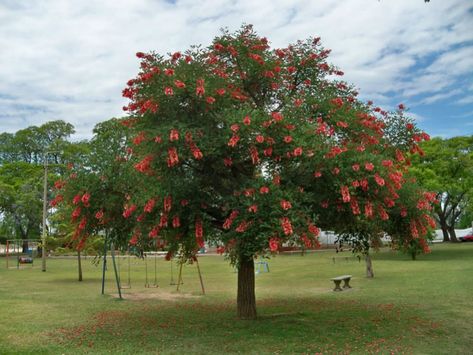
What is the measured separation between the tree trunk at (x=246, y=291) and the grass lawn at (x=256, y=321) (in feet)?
1.03

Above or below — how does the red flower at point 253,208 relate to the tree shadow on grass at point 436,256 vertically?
above

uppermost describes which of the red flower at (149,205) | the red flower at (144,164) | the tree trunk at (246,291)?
the red flower at (144,164)

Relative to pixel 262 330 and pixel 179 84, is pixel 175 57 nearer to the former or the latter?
pixel 179 84

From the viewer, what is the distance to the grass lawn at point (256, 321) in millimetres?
9508

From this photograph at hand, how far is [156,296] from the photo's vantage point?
19016 mm

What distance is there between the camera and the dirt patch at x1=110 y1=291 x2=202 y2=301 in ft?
59.6

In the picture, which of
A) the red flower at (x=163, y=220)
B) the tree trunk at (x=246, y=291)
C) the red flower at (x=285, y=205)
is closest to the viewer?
the red flower at (x=285, y=205)

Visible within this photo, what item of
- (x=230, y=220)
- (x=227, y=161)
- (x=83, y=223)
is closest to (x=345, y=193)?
(x=230, y=220)

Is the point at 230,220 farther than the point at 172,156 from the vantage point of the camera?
Yes

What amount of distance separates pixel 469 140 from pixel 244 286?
3587 cm

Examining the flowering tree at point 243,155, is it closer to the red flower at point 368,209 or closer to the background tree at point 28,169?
the red flower at point 368,209

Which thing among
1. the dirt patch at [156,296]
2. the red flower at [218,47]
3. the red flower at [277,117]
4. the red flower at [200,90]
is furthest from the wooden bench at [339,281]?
the red flower at [200,90]

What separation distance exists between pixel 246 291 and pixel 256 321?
2.50 ft

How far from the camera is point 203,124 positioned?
1023 cm
